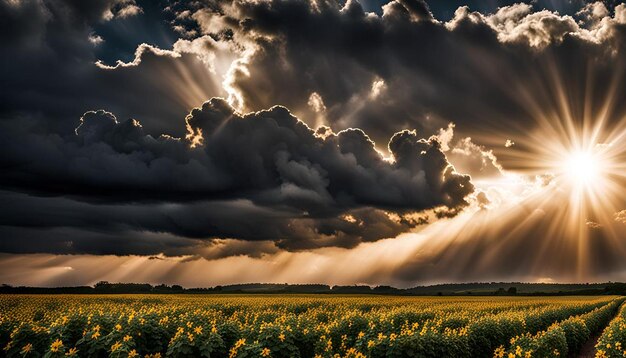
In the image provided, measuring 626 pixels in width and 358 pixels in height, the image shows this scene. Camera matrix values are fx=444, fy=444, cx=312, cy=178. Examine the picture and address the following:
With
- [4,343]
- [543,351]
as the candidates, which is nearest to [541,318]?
[543,351]

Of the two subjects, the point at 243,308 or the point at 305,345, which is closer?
the point at 305,345

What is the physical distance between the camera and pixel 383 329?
64.5 feet

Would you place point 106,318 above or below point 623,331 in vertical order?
above

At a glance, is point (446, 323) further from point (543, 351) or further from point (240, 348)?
point (240, 348)

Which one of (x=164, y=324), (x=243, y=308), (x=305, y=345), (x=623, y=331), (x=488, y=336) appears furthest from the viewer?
(x=243, y=308)

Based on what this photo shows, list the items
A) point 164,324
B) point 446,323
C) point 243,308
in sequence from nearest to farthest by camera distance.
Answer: point 164,324 < point 446,323 < point 243,308

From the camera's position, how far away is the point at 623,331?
18.8m

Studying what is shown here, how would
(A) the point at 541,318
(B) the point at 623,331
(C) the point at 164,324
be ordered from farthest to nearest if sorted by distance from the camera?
(A) the point at 541,318, (B) the point at 623,331, (C) the point at 164,324

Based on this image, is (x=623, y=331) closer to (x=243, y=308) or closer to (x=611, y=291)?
(x=243, y=308)

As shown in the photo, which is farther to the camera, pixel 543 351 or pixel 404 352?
pixel 543 351

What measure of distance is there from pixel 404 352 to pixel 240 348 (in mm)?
5343

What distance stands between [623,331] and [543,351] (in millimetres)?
4751

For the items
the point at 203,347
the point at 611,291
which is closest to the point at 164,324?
the point at 203,347

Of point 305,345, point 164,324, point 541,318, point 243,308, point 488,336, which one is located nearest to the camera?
point 164,324
